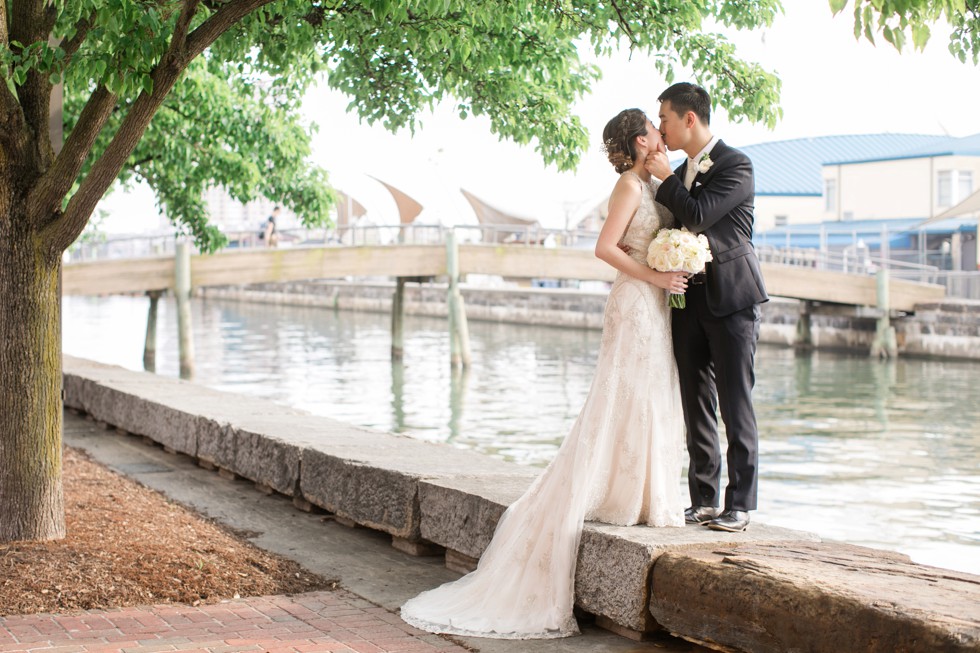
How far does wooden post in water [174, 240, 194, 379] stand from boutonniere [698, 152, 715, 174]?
1061 inches

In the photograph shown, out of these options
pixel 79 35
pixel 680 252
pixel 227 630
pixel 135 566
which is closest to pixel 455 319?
pixel 79 35

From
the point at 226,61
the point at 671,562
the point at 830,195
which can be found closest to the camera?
the point at 671,562

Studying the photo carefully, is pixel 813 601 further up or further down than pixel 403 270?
further down

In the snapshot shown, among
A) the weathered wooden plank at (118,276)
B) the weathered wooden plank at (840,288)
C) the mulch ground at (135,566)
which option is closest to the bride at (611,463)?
the mulch ground at (135,566)

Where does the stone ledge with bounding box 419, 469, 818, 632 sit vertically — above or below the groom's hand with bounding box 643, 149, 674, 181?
below

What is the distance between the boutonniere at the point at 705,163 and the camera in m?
5.13

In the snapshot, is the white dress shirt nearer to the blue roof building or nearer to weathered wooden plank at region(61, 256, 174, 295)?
weathered wooden plank at region(61, 256, 174, 295)

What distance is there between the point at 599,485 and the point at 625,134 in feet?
4.96

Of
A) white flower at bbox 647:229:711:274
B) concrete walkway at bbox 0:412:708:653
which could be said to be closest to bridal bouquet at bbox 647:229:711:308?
white flower at bbox 647:229:711:274

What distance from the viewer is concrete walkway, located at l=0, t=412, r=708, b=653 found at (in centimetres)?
462

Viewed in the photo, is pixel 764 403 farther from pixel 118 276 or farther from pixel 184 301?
pixel 118 276

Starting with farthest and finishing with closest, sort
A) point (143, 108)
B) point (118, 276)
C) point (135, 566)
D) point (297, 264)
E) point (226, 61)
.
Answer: point (297, 264) → point (118, 276) → point (226, 61) → point (143, 108) → point (135, 566)

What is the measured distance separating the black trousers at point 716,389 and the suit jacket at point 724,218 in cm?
7

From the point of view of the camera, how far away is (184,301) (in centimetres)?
3138
